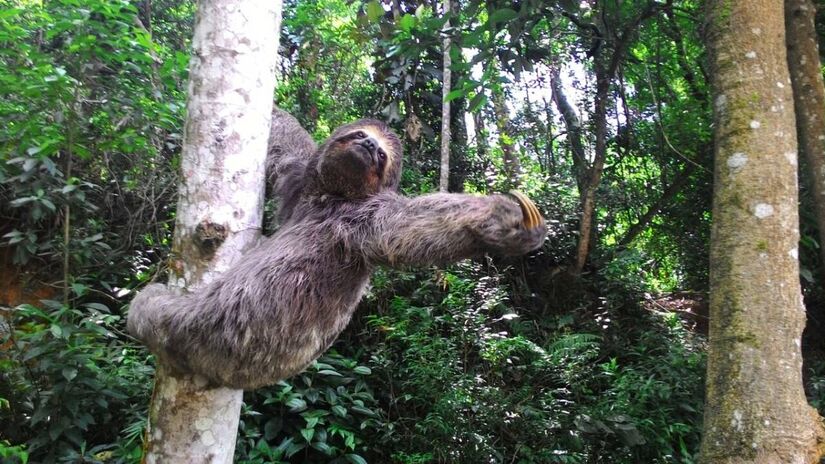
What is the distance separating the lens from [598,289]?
8.48 m

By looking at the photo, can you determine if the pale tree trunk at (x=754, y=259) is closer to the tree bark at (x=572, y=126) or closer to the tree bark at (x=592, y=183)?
the tree bark at (x=592, y=183)

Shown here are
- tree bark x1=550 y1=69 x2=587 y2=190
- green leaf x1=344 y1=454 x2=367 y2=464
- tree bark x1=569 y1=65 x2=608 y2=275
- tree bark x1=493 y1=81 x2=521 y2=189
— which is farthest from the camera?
tree bark x1=550 y1=69 x2=587 y2=190

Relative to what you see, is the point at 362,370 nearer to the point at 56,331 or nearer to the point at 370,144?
the point at 56,331

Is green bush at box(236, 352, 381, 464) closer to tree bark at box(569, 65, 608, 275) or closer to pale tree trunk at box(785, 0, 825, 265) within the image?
tree bark at box(569, 65, 608, 275)

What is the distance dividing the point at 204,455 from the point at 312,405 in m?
3.31

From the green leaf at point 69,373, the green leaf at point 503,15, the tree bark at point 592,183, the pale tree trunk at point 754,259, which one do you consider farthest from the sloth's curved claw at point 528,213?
the tree bark at point 592,183

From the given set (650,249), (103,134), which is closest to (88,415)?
(103,134)

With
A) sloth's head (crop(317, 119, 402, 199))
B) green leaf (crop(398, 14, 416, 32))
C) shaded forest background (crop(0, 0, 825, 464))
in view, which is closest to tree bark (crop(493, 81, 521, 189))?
shaded forest background (crop(0, 0, 825, 464))

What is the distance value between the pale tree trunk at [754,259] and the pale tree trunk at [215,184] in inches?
93.3

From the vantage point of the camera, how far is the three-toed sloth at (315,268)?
298 cm

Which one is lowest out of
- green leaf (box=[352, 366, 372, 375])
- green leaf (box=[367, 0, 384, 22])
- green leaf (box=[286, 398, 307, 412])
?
green leaf (box=[286, 398, 307, 412])

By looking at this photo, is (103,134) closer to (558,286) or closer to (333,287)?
(333,287)

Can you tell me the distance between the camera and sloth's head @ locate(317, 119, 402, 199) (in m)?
3.72

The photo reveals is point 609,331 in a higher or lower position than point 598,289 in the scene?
lower
